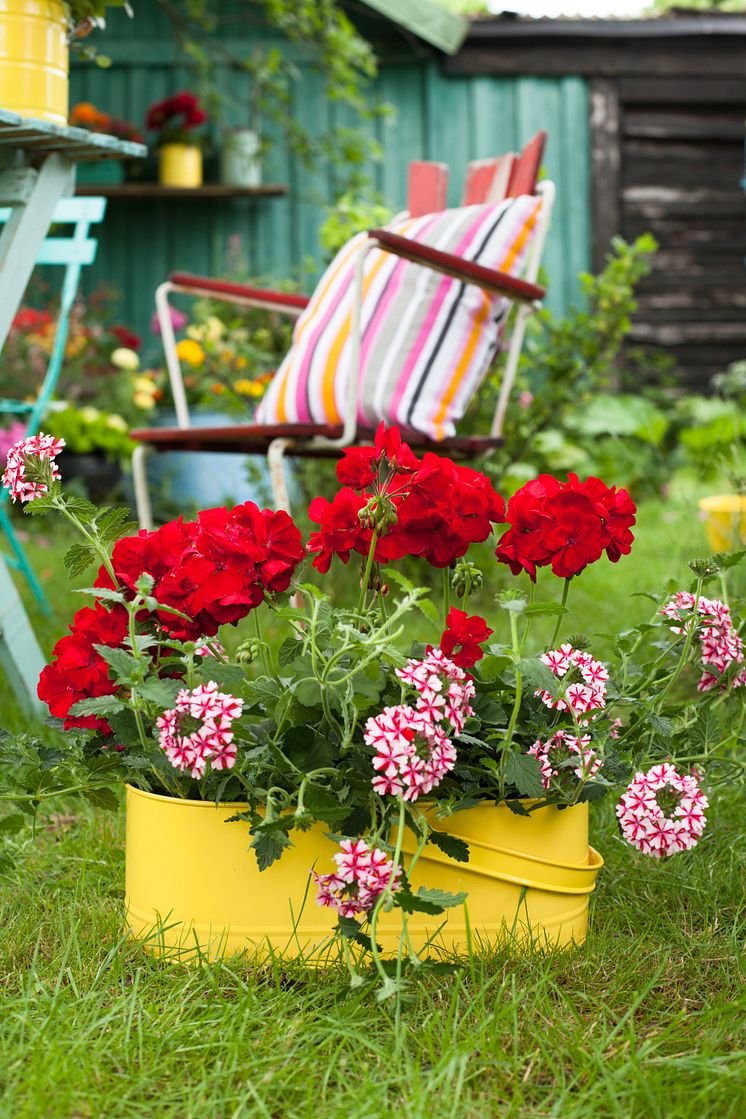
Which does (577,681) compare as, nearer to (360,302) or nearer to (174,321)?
(360,302)

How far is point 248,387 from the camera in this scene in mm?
3723

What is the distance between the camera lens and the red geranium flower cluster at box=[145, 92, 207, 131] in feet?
18.3

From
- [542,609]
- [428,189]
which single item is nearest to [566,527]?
[542,609]

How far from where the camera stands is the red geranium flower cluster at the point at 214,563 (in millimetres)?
1118

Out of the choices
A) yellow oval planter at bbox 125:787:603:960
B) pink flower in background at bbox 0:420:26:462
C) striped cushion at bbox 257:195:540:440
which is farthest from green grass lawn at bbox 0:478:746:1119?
pink flower in background at bbox 0:420:26:462

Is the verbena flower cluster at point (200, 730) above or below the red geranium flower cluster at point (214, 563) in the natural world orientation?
below

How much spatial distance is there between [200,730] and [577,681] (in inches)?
16.4

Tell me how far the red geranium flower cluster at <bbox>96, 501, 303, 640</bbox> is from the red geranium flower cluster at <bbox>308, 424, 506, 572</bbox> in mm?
41

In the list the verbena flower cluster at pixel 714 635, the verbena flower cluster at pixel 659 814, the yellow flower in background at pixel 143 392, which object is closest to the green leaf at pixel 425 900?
the verbena flower cluster at pixel 659 814

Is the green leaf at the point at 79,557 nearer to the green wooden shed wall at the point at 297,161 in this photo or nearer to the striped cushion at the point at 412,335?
the striped cushion at the point at 412,335

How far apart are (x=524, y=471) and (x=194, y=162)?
232 centimetres

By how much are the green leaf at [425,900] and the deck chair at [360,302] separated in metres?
1.32

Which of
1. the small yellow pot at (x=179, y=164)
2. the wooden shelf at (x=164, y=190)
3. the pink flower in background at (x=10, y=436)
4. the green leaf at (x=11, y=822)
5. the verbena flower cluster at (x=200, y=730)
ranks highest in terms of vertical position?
the small yellow pot at (x=179, y=164)

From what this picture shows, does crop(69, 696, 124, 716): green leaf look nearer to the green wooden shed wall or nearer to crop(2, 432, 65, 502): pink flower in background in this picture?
crop(2, 432, 65, 502): pink flower in background
